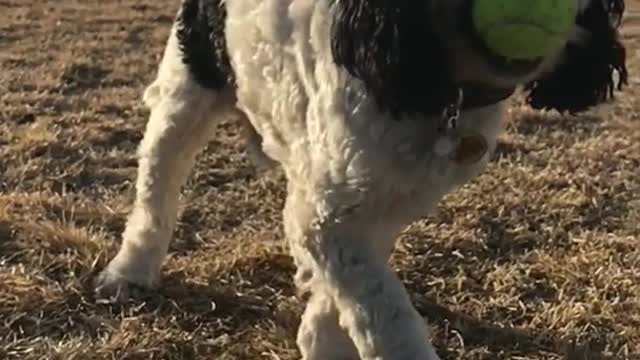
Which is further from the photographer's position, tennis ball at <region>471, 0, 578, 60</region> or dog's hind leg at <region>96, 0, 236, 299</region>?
dog's hind leg at <region>96, 0, 236, 299</region>

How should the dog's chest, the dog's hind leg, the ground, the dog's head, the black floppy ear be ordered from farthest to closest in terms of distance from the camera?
1. the dog's hind leg
2. the ground
3. the black floppy ear
4. the dog's chest
5. the dog's head

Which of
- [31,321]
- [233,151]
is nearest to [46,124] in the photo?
[233,151]

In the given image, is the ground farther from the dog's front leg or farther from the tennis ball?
the tennis ball

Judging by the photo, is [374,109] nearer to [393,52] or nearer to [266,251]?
[393,52]

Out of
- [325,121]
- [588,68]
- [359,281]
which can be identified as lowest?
[359,281]

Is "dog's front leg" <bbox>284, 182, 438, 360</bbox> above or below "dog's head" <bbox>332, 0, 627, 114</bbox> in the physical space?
below

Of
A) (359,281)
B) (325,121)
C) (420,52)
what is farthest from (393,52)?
(359,281)

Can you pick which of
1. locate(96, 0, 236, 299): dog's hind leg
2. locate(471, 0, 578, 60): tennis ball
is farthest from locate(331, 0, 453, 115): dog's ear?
locate(96, 0, 236, 299): dog's hind leg

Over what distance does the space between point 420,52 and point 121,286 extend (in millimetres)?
1687

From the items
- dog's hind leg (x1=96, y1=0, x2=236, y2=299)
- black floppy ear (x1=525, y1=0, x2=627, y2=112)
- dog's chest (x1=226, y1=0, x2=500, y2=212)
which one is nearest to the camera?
dog's chest (x1=226, y1=0, x2=500, y2=212)

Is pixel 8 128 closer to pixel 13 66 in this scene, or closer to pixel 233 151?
pixel 233 151

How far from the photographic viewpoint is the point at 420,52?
8.00 ft

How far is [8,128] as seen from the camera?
5.86 metres

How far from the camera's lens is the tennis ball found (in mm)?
2277
